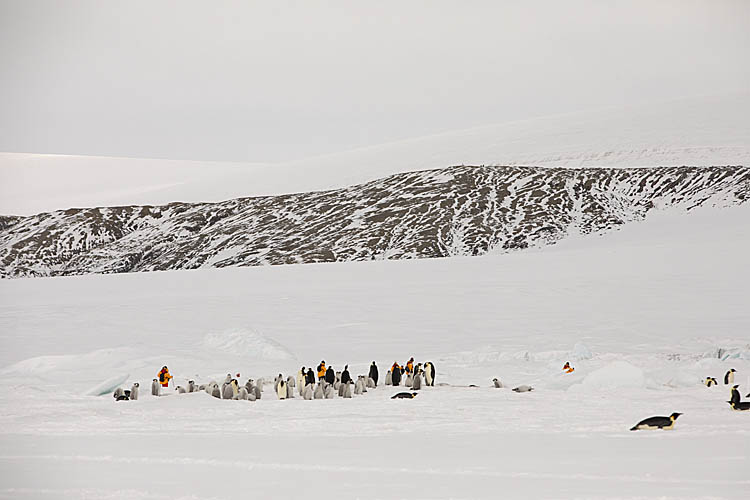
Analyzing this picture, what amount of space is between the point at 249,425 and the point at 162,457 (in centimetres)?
206

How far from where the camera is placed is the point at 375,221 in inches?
1917

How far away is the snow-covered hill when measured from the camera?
145 feet

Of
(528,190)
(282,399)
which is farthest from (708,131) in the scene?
(282,399)

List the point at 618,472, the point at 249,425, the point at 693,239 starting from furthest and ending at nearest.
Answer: the point at 693,239, the point at 249,425, the point at 618,472

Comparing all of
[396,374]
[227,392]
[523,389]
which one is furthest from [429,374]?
[227,392]

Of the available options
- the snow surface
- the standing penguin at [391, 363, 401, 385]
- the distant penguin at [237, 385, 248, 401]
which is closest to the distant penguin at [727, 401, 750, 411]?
the snow surface

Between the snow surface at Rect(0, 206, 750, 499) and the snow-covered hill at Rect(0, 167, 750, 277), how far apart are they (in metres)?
11.0

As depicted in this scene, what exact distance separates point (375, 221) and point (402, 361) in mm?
31647

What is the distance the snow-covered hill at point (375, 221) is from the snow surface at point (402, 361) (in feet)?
36.0

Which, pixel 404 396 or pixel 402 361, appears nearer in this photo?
pixel 404 396

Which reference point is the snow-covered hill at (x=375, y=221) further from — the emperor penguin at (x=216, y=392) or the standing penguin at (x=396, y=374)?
the emperor penguin at (x=216, y=392)

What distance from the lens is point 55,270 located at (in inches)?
1939

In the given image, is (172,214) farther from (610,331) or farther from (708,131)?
(610,331)

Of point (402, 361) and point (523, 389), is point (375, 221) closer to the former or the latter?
point (402, 361)
